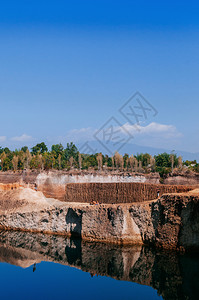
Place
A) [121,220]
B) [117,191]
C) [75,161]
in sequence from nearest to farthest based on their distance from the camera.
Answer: [121,220], [117,191], [75,161]

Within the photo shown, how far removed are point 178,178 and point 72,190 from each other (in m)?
19.3

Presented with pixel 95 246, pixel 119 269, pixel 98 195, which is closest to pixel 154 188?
pixel 98 195

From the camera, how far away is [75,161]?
281ft

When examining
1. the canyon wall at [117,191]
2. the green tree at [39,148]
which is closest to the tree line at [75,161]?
the green tree at [39,148]

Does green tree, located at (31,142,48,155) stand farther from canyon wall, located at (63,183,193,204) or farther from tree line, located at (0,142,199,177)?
canyon wall, located at (63,183,193,204)

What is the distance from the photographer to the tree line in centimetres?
7081

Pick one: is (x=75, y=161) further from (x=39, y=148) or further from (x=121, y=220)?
(x=121, y=220)

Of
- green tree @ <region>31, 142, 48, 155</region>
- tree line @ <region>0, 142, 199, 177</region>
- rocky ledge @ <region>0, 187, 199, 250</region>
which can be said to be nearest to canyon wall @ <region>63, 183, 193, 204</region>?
rocky ledge @ <region>0, 187, 199, 250</region>

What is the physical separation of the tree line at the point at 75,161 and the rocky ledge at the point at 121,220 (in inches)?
1673

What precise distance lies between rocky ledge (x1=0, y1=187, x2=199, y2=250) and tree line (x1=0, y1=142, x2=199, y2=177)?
4249cm

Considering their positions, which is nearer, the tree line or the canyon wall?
the canyon wall

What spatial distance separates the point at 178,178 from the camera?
4334cm

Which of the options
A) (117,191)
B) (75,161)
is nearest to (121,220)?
(117,191)

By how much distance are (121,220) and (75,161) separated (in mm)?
67308
